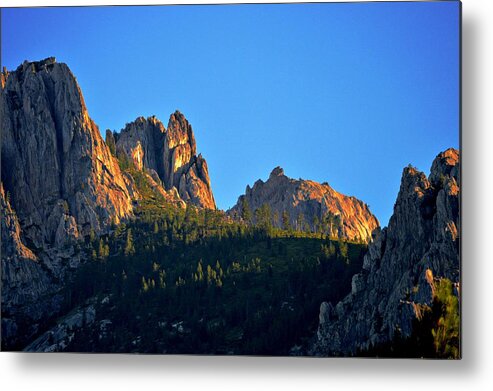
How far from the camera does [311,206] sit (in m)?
16.9

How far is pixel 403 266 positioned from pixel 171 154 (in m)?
5.52

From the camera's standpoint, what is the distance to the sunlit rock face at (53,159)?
1650cm

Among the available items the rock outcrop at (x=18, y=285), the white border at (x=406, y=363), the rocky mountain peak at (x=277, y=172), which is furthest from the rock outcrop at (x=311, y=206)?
the rock outcrop at (x=18, y=285)

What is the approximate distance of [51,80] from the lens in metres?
17.4

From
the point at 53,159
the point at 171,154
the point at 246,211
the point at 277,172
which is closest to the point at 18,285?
the point at 53,159

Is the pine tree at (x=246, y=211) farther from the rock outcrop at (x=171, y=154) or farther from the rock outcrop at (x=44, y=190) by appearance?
the rock outcrop at (x=44, y=190)

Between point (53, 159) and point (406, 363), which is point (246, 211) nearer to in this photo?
point (53, 159)

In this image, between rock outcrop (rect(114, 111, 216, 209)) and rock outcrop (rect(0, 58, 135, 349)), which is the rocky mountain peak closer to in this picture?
rock outcrop (rect(114, 111, 216, 209))

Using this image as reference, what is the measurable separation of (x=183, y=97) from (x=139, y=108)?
719 mm

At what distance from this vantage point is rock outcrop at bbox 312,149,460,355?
48.7 feet

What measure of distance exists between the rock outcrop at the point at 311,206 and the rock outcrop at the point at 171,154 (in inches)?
26.4

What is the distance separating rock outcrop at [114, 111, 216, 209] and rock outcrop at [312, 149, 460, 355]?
9.15ft

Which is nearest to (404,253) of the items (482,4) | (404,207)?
(404,207)

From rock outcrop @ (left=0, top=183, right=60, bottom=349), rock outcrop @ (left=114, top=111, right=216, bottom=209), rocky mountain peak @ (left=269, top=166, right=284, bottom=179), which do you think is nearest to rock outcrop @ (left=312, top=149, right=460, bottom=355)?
rocky mountain peak @ (left=269, top=166, right=284, bottom=179)
